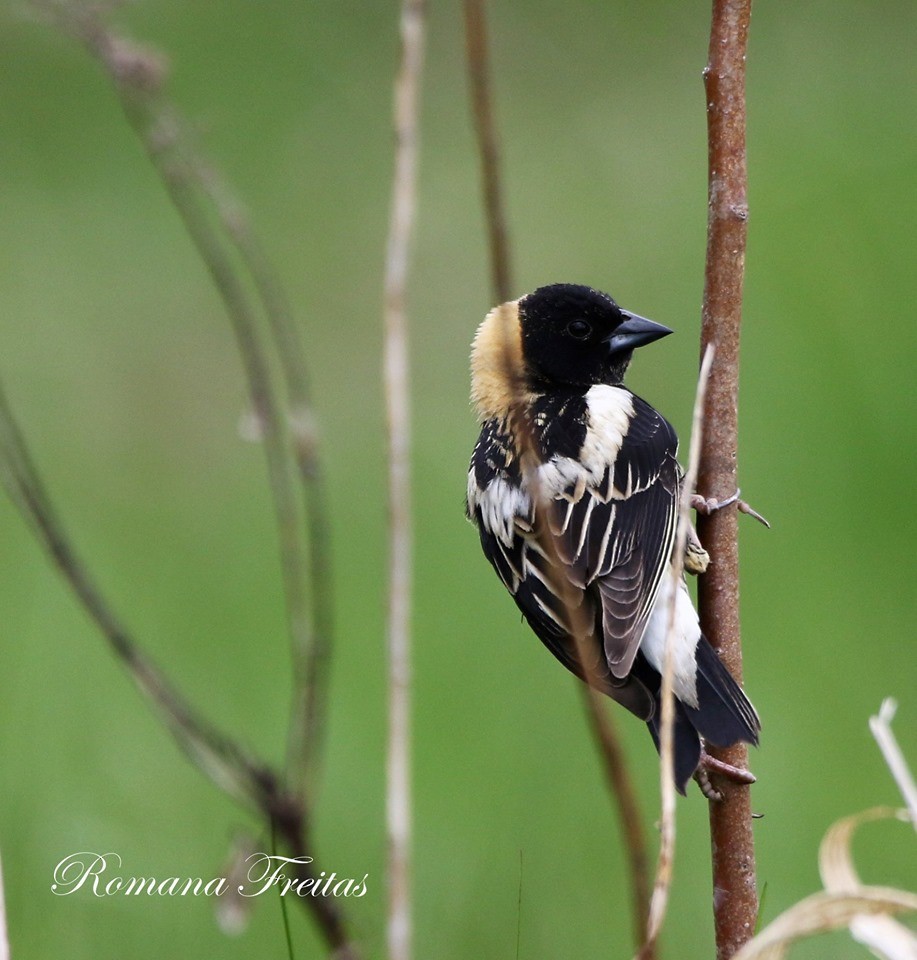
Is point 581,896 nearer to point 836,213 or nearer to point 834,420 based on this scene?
point 834,420

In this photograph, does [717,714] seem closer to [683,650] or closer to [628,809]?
[683,650]

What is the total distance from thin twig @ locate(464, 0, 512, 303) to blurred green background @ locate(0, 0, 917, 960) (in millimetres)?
1130

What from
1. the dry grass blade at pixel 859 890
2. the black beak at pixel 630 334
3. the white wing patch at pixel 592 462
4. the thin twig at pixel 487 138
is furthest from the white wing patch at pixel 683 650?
the thin twig at pixel 487 138

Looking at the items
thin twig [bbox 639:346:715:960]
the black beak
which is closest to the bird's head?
the black beak

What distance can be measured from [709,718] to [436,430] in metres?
4.55

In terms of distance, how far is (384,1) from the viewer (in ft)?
33.2

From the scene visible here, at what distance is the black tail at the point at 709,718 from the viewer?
213 cm

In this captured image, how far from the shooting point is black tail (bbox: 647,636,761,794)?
2.13 metres

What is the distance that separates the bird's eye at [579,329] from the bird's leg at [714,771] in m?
1.31

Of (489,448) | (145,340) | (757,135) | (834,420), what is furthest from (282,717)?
(757,135)

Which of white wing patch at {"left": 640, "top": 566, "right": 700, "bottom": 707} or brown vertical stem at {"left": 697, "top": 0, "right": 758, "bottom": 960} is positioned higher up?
brown vertical stem at {"left": 697, "top": 0, "right": 758, "bottom": 960}

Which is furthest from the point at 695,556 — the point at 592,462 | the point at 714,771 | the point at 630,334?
the point at 630,334

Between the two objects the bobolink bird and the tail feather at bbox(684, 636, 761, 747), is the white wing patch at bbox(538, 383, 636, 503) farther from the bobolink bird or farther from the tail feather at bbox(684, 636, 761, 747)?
the tail feather at bbox(684, 636, 761, 747)

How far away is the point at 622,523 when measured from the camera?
8.89 ft
